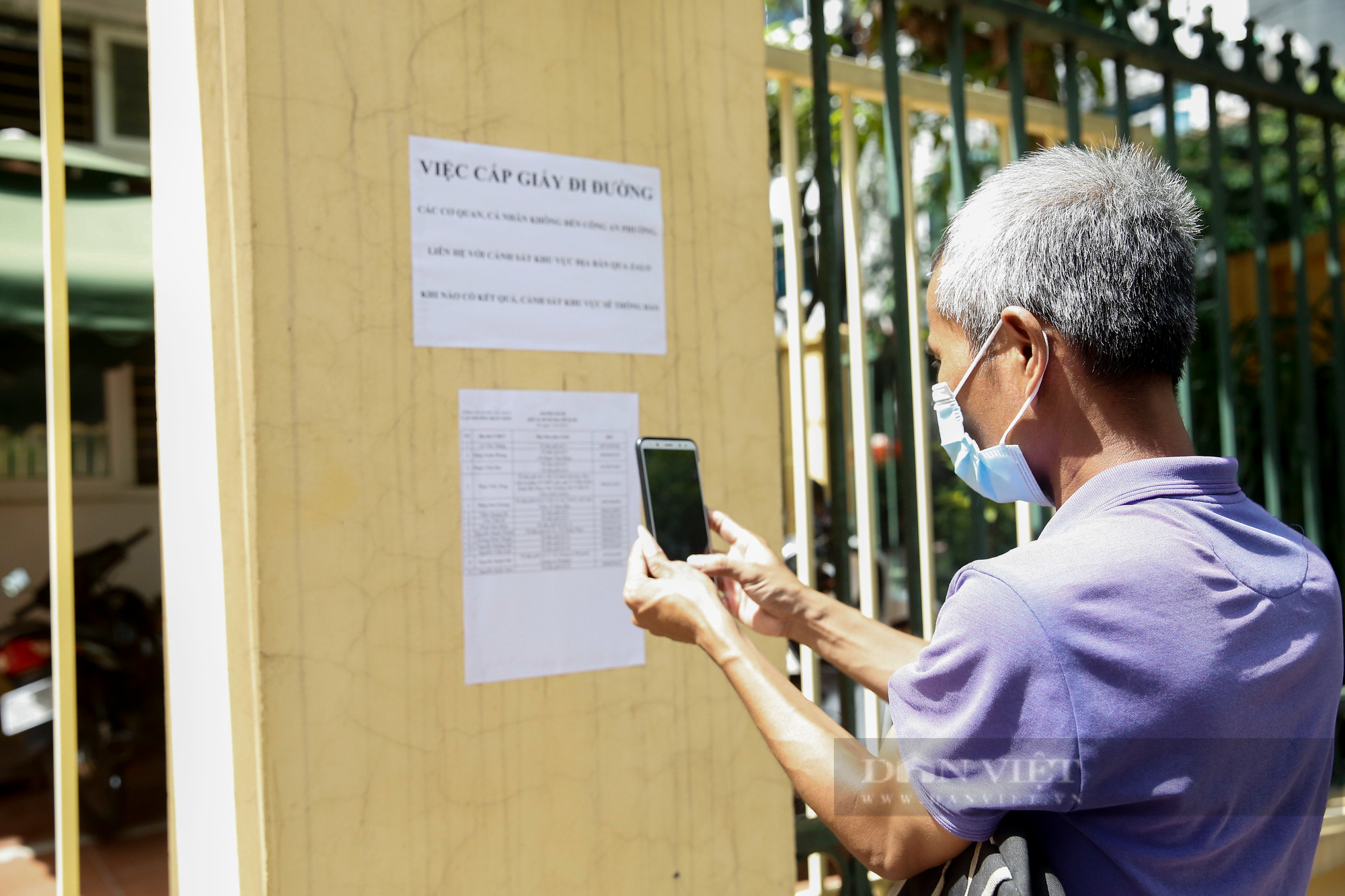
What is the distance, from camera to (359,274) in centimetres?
168

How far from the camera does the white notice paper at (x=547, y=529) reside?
5.85ft

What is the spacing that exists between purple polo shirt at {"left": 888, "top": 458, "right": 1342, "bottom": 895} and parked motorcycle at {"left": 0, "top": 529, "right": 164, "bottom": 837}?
4.23 metres

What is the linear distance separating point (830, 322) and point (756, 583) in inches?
30.1

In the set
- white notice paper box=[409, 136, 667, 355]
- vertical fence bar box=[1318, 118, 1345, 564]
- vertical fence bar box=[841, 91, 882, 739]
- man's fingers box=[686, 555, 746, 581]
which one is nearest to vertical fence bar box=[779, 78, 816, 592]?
vertical fence bar box=[841, 91, 882, 739]

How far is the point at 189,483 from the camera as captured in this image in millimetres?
1685

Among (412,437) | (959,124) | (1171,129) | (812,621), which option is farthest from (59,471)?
(1171,129)

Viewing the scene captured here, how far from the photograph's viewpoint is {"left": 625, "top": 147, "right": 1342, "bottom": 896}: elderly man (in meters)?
1.06

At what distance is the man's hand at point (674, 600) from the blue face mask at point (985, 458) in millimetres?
412

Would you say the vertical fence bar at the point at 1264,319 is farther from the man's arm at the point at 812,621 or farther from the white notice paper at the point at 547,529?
the white notice paper at the point at 547,529

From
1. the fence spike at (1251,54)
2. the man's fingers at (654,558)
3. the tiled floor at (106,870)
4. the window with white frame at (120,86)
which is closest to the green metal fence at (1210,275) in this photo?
the fence spike at (1251,54)

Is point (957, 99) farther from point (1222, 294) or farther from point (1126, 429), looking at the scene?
point (1126, 429)

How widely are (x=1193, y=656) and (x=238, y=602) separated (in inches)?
52.5

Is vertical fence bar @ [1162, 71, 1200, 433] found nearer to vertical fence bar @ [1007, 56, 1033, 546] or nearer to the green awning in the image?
vertical fence bar @ [1007, 56, 1033, 546]

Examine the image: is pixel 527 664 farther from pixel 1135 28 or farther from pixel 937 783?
Answer: pixel 1135 28
